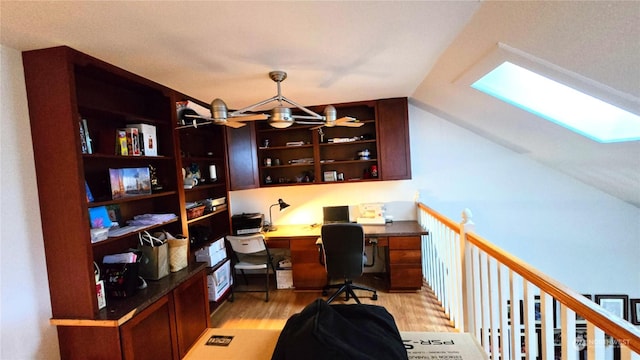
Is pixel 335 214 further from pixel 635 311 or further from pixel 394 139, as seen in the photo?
pixel 635 311

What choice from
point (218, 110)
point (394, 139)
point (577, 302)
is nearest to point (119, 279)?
point (218, 110)

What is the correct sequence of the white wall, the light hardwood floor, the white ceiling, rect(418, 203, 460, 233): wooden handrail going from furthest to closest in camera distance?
the light hardwood floor
rect(418, 203, 460, 233): wooden handrail
the white wall
the white ceiling

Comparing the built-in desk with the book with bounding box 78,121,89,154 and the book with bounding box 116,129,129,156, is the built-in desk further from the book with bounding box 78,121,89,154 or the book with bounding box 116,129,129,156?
the book with bounding box 78,121,89,154

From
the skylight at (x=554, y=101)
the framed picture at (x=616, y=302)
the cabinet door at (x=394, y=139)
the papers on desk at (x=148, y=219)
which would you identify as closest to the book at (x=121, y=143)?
the papers on desk at (x=148, y=219)

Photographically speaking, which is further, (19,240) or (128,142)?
(128,142)

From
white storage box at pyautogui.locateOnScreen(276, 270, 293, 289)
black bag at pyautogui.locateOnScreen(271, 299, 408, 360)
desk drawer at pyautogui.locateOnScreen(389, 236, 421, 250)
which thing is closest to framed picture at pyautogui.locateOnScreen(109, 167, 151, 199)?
black bag at pyautogui.locateOnScreen(271, 299, 408, 360)

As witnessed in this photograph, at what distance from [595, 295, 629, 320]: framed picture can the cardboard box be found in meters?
5.10

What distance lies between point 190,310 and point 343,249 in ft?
4.69

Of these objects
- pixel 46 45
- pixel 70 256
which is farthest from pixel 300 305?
pixel 46 45

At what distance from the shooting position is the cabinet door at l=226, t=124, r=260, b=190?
309 cm

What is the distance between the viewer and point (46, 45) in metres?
1.51

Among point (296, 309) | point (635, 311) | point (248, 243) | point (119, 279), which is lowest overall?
point (635, 311)

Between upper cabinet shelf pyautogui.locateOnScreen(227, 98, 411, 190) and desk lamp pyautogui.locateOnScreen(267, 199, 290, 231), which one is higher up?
upper cabinet shelf pyautogui.locateOnScreen(227, 98, 411, 190)

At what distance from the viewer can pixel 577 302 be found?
93 centimetres
